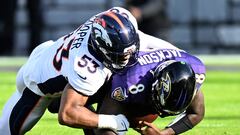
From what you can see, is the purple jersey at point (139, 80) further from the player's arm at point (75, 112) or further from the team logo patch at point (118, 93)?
the player's arm at point (75, 112)

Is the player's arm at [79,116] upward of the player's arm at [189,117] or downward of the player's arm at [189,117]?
upward

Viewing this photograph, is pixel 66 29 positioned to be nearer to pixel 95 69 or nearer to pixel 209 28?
pixel 209 28

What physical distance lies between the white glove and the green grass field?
4.36 ft

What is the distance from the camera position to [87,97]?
17.9 feet

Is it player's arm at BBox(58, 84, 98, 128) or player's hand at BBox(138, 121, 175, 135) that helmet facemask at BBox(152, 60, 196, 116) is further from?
player's arm at BBox(58, 84, 98, 128)

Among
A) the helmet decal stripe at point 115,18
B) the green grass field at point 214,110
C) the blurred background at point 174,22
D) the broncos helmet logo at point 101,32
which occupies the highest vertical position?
the helmet decal stripe at point 115,18

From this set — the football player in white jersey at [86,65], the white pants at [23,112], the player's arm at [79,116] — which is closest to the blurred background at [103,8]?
the white pants at [23,112]

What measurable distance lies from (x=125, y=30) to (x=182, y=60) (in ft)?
1.53

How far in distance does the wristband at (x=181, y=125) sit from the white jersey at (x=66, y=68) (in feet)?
2.11

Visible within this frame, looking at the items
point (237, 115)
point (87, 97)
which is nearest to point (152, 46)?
point (87, 97)

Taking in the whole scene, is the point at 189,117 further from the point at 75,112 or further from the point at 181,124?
the point at 75,112

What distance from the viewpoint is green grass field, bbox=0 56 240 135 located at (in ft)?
22.9

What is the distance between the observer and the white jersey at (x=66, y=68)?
5367 millimetres

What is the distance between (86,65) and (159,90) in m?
0.51
